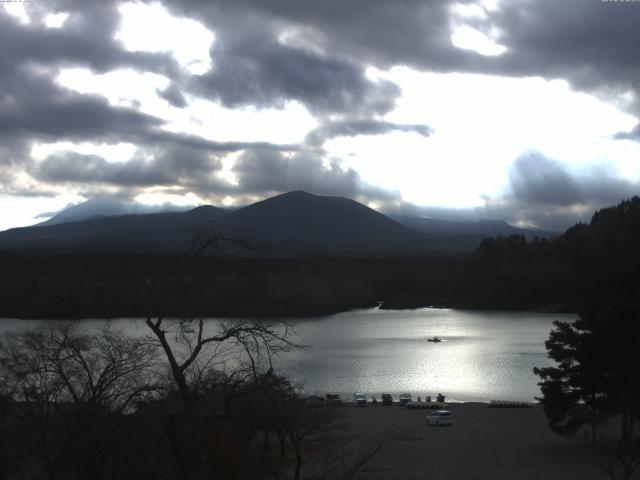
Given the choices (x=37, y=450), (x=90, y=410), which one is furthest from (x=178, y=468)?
(x=37, y=450)

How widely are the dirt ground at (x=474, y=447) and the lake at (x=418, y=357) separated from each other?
250 cm

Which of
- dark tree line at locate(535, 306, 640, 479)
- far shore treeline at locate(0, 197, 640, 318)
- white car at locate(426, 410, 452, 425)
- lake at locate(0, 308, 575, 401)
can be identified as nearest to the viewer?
dark tree line at locate(535, 306, 640, 479)

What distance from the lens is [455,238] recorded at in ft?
474

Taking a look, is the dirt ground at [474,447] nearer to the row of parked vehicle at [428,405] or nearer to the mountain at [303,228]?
the row of parked vehicle at [428,405]

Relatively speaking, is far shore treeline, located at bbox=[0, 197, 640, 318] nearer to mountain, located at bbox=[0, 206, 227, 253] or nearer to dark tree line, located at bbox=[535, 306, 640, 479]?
dark tree line, located at bbox=[535, 306, 640, 479]

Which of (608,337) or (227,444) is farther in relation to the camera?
(608,337)

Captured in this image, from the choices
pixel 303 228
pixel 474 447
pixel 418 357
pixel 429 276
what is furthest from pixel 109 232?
pixel 474 447

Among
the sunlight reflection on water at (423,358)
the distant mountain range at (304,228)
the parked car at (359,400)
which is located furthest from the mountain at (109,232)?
the parked car at (359,400)

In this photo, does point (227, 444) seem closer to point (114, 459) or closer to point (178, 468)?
point (178, 468)

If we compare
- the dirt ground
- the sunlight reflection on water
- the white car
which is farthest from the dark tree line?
the sunlight reflection on water

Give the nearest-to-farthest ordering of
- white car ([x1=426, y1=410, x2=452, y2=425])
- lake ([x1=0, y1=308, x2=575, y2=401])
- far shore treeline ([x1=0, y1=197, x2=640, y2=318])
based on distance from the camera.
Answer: white car ([x1=426, y1=410, x2=452, y2=425]), lake ([x1=0, y1=308, x2=575, y2=401]), far shore treeline ([x1=0, y1=197, x2=640, y2=318])

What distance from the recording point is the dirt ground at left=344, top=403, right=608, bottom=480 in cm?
1077

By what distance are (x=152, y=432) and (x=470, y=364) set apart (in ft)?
75.4

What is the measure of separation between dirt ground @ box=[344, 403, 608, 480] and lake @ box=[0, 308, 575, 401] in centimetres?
250
